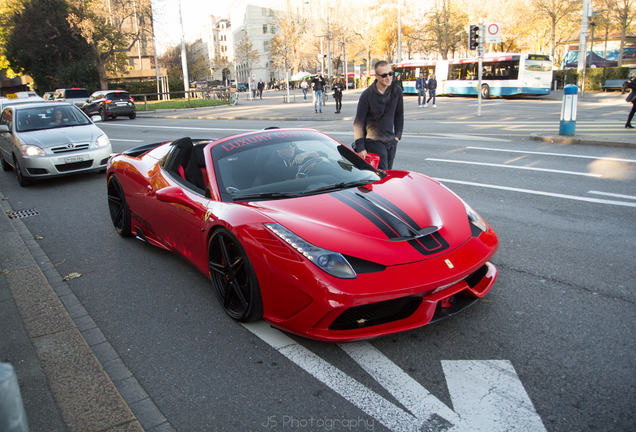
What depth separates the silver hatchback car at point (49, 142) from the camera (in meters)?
9.11

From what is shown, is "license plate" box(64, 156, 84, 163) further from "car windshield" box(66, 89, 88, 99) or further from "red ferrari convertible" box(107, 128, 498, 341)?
"car windshield" box(66, 89, 88, 99)

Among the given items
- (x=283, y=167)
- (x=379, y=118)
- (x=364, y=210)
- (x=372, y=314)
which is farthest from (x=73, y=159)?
(x=372, y=314)

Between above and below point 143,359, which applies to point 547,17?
above

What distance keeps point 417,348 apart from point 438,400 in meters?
0.52

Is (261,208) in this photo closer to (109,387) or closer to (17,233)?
(109,387)

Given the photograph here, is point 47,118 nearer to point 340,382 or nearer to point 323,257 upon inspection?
point 323,257

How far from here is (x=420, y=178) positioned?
4191mm

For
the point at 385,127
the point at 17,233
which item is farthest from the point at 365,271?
the point at 17,233

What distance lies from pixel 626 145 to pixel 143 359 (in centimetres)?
1127

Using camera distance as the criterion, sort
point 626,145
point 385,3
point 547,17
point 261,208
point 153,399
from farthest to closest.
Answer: point 385,3 → point 547,17 → point 626,145 → point 261,208 → point 153,399

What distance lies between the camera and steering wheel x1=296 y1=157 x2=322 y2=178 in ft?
13.0

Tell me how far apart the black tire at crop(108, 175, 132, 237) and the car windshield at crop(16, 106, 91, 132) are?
5.22 metres

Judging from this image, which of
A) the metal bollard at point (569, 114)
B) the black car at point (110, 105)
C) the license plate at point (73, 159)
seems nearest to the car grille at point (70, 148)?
the license plate at point (73, 159)

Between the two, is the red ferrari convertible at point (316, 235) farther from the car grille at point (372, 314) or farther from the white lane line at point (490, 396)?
the white lane line at point (490, 396)
